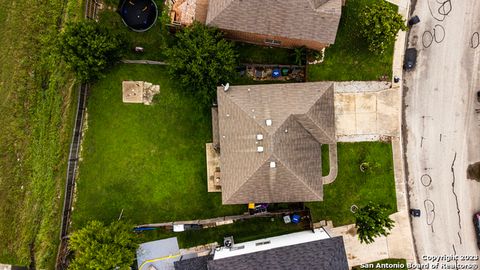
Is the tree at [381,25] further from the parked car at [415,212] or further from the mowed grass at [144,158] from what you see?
the mowed grass at [144,158]

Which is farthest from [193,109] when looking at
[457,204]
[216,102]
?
[457,204]

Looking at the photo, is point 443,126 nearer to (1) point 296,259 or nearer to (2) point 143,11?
(1) point 296,259

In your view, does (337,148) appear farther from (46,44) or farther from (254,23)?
(46,44)

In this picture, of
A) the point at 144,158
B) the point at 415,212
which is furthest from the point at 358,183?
the point at 144,158

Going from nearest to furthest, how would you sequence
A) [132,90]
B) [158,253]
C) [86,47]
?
[86,47] < [132,90] < [158,253]

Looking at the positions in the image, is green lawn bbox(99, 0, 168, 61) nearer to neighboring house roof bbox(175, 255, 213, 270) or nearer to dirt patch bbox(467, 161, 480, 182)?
neighboring house roof bbox(175, 255, 213, 270)

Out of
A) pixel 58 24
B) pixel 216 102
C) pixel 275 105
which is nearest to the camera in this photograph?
pixel 275 105
